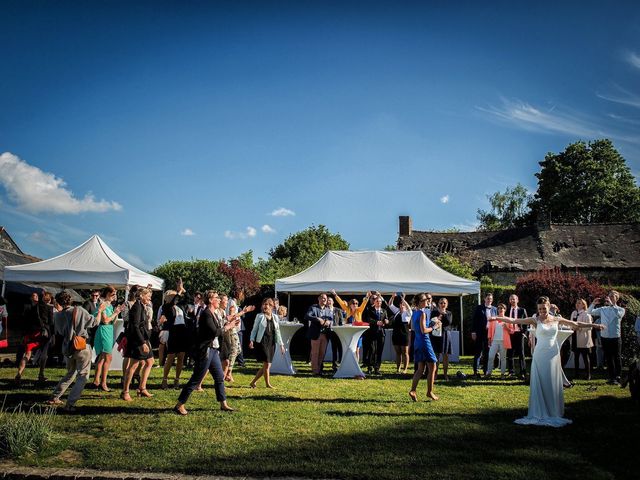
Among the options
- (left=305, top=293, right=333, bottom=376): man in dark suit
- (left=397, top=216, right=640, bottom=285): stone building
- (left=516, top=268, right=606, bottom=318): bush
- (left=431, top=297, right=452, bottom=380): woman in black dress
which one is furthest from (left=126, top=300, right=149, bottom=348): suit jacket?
(left=397, top=216, right=640, bottom=285): stone building

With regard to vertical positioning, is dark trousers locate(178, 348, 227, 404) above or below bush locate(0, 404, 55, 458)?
above

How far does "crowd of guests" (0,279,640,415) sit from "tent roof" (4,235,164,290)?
5.46 ft

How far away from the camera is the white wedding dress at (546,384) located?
272 inches

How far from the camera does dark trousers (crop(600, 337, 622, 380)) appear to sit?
418 inches

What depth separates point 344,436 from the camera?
234 inches

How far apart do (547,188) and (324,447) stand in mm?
41691

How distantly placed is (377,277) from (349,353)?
16.9 ft

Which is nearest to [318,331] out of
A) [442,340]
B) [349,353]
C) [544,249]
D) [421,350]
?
[349,353]

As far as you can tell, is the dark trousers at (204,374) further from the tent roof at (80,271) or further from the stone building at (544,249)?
the stone building at (544,249)

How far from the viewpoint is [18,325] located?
1873 centimetres

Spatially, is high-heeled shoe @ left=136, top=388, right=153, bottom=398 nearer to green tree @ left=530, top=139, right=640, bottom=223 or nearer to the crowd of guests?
the crowd of guests

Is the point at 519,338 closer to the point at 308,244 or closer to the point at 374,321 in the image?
the point at 374,321

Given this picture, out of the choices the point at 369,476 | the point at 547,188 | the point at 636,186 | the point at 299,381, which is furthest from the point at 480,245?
the point at 369,476

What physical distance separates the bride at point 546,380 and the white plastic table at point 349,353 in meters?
4.62
